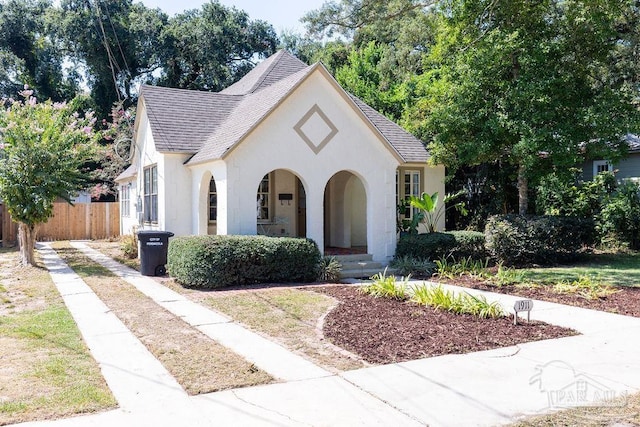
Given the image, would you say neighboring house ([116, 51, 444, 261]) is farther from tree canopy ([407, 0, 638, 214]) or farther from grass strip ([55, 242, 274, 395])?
grass strip ([55, 242, 274, 395])

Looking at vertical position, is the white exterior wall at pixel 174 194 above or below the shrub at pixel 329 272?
above

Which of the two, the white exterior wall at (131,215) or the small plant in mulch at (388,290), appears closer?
the small plant in mulch at (388,290)

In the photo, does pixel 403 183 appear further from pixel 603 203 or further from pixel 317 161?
pixel 603 203

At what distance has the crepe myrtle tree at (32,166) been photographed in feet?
51.5

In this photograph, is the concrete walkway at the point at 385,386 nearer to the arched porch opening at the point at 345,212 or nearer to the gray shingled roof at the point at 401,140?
the arched porch opening at the point at 345,212

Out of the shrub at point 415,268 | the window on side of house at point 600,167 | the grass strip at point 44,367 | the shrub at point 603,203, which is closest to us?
the grass strip at point 44,367

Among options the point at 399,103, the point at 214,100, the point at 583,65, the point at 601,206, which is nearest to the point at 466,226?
the point at 601,206

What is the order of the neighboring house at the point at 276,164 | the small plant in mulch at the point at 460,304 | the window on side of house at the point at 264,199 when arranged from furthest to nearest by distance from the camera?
1. the window on side of house at the point at 264,199
2. the neighboring house at the point at 276,164
3. the small plant in mulch at the point at 460,304

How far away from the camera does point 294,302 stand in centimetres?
1015

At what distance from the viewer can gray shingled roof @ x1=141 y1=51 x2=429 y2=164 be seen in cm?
1437

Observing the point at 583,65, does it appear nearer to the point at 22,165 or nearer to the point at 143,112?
the point at 143,112

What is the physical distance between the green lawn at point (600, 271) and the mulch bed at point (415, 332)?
5.23 m

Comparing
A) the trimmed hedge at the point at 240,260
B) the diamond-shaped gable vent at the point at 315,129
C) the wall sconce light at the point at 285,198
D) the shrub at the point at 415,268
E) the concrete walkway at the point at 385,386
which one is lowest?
the concrete walkway at the point at 385,386

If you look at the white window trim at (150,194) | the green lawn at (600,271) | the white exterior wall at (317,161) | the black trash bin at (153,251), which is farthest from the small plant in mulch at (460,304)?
the white window trim at (150,194)
